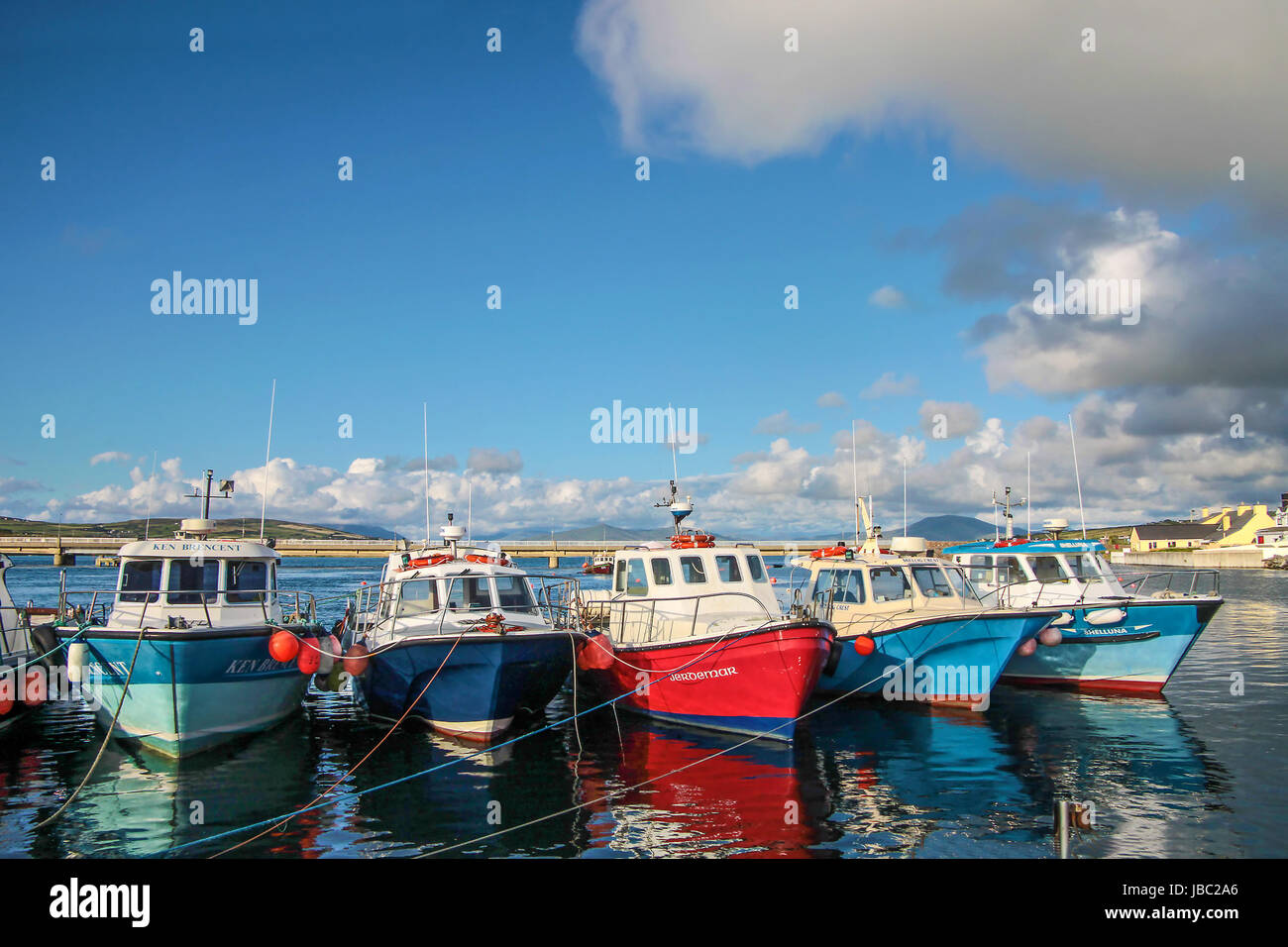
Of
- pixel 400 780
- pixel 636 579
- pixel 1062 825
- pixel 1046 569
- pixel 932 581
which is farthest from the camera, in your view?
pixel 1046 569

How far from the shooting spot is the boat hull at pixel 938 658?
17.8 meters

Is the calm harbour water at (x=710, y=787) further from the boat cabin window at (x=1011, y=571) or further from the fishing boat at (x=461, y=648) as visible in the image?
the boat cabin window at (x=1011, y=571)

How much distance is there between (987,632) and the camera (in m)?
17.8

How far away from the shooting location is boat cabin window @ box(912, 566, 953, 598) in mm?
19984

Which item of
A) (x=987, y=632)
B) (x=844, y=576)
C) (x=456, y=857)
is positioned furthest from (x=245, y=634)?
(x=987, y=632)

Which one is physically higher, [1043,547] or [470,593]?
[1043,547]

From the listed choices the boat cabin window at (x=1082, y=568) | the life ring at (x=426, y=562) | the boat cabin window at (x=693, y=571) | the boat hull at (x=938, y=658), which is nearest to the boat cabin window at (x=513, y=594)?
the life ring at (x=426, y=562)

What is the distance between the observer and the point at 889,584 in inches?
788

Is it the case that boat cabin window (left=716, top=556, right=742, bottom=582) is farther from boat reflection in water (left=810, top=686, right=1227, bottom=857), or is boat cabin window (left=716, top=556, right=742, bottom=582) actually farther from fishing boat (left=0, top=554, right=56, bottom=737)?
fishing boat (left=0, top=554, right=56, bottom=737)

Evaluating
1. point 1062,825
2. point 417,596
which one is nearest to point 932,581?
point 417,596

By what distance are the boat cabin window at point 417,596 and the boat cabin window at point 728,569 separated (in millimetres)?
6322

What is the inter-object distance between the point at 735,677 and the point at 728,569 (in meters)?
3.42

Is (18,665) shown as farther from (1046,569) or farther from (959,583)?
(1046,569)
